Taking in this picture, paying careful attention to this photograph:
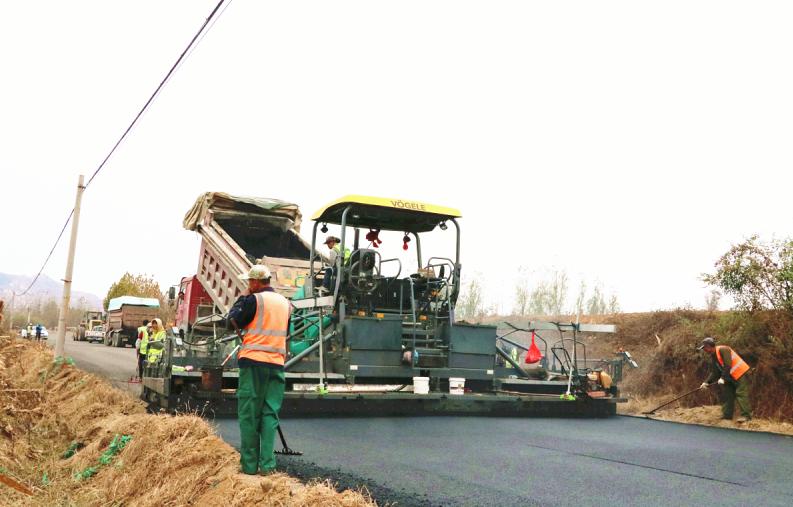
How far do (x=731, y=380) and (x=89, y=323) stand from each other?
1392 inches

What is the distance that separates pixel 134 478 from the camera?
17.3ft

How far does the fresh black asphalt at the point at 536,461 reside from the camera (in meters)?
5.14

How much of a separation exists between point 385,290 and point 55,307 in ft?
279

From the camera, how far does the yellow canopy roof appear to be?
9453 millimetres

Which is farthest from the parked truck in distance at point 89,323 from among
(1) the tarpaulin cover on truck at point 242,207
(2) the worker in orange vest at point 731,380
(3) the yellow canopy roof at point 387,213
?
(2) the worker in orange vest at point 731,380

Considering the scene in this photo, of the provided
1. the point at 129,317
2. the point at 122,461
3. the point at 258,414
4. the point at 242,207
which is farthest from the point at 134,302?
the point at 258,414

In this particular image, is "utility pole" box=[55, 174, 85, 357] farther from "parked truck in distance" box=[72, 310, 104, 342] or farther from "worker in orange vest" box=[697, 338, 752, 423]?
"parked truck in distance" box=[72, 310, 104, 342]

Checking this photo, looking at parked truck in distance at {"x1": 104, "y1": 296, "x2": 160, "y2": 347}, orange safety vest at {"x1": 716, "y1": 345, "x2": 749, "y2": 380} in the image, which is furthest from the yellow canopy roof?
parked truck in distance at {"x1": 104, "y1": 296, "x2": 160, "y2": 347}

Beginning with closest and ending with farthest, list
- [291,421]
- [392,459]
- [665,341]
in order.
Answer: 1. [392,459]
2. [291,421]
3. [665,341]

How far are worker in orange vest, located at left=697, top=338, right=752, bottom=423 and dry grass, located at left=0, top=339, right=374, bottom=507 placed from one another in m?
7.28

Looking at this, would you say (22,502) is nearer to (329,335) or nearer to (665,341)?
(329,335)

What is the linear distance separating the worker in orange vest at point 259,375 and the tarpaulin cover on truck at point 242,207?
31.0 feet

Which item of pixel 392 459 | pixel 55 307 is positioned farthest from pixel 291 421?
pixel 55 307

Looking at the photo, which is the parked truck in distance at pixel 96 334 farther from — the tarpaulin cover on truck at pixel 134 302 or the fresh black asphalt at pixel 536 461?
the fresh black asphalt at pixel 536 461
